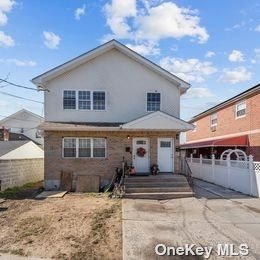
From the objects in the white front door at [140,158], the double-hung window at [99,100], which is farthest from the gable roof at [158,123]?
the double-hung window at [99,100]

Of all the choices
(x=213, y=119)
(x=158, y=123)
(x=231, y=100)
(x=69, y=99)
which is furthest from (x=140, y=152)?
(x=213, y=119)

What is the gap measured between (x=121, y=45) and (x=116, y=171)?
7.48m

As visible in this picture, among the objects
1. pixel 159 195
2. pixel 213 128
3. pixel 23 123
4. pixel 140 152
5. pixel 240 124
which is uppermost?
pixel 23 123

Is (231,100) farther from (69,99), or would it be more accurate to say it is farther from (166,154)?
(69,99)

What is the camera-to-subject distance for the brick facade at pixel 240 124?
2191cm

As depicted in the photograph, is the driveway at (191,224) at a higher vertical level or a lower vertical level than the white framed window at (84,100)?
lower

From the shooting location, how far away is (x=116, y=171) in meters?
18.3

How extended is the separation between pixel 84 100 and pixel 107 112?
155 centimetres

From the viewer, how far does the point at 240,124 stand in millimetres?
24406

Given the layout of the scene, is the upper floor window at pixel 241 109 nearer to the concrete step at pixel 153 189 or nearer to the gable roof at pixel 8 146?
the concrete step at pixel 153 189

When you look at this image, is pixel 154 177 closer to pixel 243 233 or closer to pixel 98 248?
pixel 243 233

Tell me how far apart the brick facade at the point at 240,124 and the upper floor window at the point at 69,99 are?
39.9ft

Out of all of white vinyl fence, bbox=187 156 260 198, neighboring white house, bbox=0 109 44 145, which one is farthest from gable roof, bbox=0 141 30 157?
white vinyl fence, bbox=187 156 260 198

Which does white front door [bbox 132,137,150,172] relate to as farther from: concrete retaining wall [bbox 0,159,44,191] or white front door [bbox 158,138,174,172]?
concrete retaining wall [bbox 0,159,44,191]
